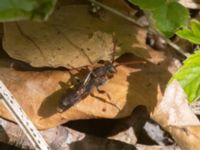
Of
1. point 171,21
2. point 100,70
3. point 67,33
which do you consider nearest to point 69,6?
point 67,33

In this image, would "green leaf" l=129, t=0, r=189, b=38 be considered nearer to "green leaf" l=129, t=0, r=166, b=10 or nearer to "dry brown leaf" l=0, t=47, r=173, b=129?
"green leaf" l=129, t=0, r=166, b=10

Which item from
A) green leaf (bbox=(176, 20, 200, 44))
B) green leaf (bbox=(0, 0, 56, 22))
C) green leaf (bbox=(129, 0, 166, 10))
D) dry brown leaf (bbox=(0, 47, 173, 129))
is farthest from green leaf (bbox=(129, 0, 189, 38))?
green leaf (bbox=(0, 0, 56, 22))

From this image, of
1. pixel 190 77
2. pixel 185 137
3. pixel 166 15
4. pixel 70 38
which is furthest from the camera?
pixel 70 38

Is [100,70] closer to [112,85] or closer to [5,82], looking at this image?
[112,85]

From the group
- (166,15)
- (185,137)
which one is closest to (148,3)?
(166,15)

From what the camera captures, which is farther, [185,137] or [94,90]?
[94,90]

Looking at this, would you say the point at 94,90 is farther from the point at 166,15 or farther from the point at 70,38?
the point at 166,15
